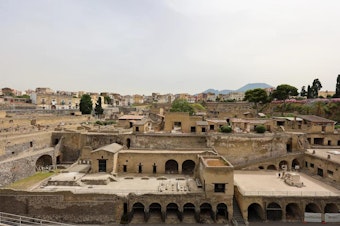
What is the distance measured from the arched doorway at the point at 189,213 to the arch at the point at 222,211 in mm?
2513

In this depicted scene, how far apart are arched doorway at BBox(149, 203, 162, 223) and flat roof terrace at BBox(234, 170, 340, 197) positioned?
8.83m

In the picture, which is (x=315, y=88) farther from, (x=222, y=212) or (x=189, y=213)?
(x=189, y=213)

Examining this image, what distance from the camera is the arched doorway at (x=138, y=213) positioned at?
24.5 metres

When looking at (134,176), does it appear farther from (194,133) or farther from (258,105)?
(258,105)

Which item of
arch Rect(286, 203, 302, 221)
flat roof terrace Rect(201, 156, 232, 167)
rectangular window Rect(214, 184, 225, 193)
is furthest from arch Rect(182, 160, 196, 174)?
arch Rect(286, 203, 302, 221)

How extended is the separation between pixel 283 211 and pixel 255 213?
9.77ft

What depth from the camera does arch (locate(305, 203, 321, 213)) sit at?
81.4ft

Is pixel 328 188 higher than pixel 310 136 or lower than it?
lower

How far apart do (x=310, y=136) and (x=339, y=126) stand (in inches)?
348

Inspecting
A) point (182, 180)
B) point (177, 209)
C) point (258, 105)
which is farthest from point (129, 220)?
point (258, 105)

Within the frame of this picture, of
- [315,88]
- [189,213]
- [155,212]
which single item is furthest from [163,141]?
[315,88]

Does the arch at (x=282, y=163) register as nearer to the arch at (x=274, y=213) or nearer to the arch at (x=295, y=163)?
the arch at (x=295, y=163)

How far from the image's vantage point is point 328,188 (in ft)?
87.2

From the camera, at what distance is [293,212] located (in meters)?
26.1
